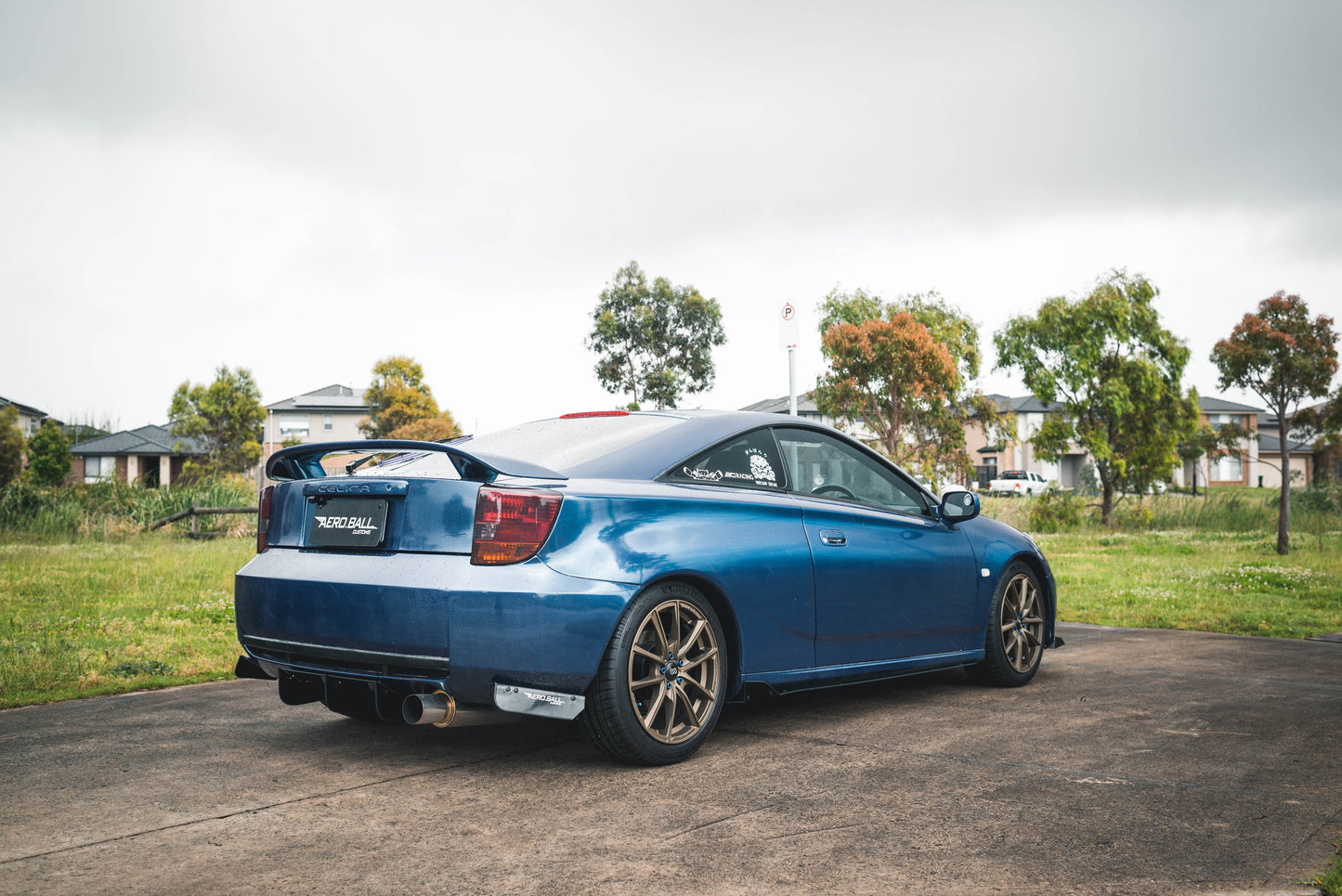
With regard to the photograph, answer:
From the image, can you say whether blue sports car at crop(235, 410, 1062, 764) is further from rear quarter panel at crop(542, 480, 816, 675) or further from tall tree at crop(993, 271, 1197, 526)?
tall tree at crop(993, 271, 1197, 526)

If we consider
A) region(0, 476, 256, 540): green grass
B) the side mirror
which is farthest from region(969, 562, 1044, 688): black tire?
region(0, 476, 256, 540): green grass

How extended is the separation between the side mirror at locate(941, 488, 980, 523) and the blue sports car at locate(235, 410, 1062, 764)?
48 centimetres

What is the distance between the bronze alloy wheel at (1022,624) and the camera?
5.96 metres

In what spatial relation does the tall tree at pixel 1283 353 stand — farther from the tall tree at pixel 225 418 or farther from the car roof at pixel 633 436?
the tall tree at pixel 225 418

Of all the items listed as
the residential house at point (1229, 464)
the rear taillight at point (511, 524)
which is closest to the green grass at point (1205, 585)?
the rear taillight at point (511, 524)

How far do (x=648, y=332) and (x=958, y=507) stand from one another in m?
32.8

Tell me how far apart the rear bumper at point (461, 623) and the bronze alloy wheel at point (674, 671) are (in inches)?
9.8

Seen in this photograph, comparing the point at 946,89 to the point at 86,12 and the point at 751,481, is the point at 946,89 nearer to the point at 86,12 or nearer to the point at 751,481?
the point at 751,481

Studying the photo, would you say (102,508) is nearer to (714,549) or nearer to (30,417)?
(714,549)

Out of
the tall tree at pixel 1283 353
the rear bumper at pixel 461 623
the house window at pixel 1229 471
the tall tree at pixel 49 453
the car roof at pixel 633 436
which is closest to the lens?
the rear bumper at pixel 461 623

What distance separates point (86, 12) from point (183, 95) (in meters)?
1.64

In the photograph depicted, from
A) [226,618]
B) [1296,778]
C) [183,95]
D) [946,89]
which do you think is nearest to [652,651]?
[1296,778]

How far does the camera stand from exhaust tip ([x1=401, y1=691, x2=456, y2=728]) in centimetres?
372

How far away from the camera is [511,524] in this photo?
3.80 m
